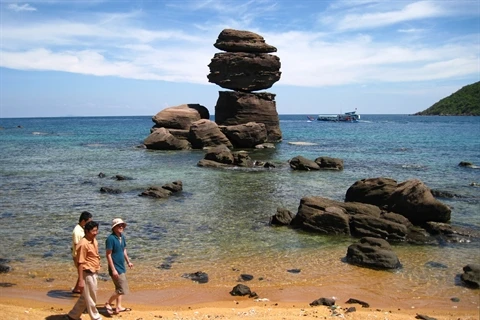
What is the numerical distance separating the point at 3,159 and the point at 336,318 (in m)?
38.9

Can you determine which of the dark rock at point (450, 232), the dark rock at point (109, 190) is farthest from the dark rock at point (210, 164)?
the dark rock at point (450, 232)

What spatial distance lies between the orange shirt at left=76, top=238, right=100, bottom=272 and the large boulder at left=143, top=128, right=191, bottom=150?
3830 cm

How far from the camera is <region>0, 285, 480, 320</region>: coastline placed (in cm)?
1021

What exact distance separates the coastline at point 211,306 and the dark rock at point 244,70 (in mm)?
43008

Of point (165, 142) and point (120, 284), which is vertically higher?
point (165, 142)

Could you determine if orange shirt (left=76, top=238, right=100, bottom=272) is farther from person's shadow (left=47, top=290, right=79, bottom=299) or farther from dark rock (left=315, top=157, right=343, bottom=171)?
dark rock (left=315, top=157, right=343, bottom=171)

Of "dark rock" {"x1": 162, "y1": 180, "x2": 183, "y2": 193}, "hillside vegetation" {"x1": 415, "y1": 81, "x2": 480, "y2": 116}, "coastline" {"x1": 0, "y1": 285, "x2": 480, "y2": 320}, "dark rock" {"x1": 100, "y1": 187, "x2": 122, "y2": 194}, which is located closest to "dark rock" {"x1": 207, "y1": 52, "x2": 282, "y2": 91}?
"dark rock" {"x1": 162, "y1": 180, "x2": 183, "y2": 193}

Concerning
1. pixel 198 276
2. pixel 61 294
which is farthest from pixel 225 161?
pixel 61 294

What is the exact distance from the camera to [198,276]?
13.1m

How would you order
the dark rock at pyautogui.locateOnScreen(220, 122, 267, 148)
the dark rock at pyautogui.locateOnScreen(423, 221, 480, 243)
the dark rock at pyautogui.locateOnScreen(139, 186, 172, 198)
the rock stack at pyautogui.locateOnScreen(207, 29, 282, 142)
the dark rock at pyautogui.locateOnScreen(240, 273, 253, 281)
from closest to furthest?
1. the dark rock at pyautogui.locateOnScreen(240, 273, 253, 281)
2. the dark rock at pyautogui.locateOnScreen(423, 221, 480, 243)
3. the dark rock at pyautogui.locateOnScreen(139, 186, 172, 198)
4. the dark rock at pyautogui.locateOnScreen(220, 122, 267, 148)
5. the rock stack at pyautogui.locateOnScreen(207, 29, 282, 142)

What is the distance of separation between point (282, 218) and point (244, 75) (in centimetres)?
3647

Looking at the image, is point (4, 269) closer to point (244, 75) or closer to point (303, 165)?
point (303, 165)

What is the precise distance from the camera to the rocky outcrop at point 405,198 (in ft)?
61.8

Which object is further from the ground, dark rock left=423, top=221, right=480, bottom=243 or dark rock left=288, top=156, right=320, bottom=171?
dark rock left=288, top=156, right=320, bottom=171
